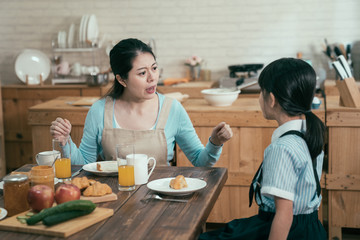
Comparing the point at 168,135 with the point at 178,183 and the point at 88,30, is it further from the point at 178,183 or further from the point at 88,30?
the point at 88,30

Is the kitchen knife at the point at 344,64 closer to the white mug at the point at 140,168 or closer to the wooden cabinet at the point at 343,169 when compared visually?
the wooden cabinet at the point at 343,169

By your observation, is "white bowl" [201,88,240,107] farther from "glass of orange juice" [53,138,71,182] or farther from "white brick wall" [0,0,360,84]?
"white brick wall" [0,0,360,84]

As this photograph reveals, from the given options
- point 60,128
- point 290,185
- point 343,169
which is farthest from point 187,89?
point 290,185

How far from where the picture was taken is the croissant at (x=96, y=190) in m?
1.93

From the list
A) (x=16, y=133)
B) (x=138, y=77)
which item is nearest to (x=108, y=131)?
(x=138, y=77)

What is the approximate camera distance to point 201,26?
575 centimetres

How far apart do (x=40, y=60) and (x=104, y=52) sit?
0.73 metres

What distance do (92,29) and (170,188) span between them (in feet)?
13.6

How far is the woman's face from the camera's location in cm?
266

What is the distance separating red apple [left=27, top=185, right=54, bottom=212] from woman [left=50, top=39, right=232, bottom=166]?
841mm

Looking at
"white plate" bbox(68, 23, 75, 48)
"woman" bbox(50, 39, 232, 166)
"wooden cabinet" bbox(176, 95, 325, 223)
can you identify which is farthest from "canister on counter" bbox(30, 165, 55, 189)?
"white plate" bbox(68, 23, 75, 48)

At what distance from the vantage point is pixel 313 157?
191cm

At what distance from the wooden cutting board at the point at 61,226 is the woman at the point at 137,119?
93cm

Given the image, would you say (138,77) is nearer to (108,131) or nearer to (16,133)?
(108,131)
